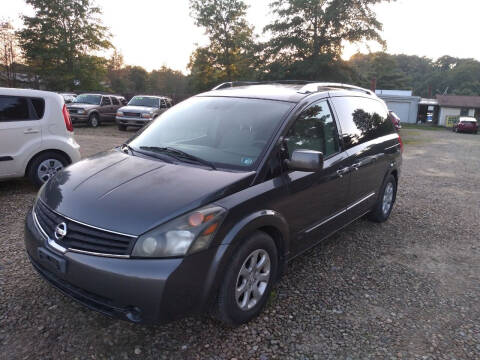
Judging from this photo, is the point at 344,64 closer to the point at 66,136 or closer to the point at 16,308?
the point at 66,136

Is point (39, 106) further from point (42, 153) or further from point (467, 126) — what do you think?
point (467, 126)

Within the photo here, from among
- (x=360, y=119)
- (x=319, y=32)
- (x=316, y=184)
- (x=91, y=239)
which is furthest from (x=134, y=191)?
(x=319, y=32)

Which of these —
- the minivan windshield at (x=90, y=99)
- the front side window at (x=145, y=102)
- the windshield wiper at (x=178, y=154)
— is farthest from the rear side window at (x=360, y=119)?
A: the minivan windshield at (x=90, y=99)

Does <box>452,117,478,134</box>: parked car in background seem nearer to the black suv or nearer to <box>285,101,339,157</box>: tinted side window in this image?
the black suv

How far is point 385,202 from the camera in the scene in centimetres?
525

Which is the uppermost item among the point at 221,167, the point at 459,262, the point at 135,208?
the point at 221,167

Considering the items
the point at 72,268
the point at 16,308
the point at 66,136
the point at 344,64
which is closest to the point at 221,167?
the point at 72,268

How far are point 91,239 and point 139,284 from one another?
1.42 ft

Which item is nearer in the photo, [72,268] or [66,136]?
[72,268]

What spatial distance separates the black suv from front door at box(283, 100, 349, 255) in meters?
0.01

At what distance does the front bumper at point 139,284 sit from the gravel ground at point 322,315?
38 cm

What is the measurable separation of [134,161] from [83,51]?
4157cm

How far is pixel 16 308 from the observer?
2875 mm

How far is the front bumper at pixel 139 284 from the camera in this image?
2.19m
